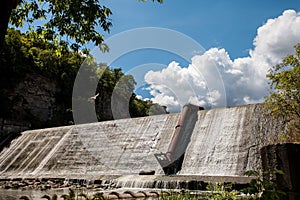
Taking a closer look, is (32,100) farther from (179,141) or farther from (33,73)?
(179,141)

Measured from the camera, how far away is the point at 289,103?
807cm

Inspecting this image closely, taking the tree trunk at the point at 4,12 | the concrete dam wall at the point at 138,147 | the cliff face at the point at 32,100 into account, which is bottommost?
the tree trunk at the point at 4,12

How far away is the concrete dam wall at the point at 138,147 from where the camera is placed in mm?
9617

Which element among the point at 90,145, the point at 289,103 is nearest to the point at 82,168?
the point at 90,145

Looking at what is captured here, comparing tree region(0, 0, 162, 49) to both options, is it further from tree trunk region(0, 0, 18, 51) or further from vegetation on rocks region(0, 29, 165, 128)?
vegetation on rocks region(0, 29, 165, 128)

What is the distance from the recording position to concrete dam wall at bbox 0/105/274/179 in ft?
31.6

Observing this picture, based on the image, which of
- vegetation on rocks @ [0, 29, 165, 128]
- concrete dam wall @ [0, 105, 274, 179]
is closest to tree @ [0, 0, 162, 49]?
concrete dam wall @ [0, 105, 274, 179]

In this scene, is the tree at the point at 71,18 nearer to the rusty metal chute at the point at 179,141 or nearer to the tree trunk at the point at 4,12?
the tree trunk at the point at 4,12

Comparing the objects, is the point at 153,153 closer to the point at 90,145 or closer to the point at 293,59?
the point at 90,145

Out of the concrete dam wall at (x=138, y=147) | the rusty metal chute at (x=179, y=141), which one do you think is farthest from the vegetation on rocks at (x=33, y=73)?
the rusty metal chute at (x=179, y=141)

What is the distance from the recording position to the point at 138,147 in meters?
11.8

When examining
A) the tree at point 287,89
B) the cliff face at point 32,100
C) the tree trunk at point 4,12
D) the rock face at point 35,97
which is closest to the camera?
the tree trunk at point 4,12

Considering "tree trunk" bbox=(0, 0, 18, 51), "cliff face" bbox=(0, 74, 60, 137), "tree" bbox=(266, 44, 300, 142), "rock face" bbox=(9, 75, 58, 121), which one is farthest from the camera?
"rock face" bbox=(9, 75, 58, 121)

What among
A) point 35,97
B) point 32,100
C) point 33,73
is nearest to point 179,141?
point 32,100
